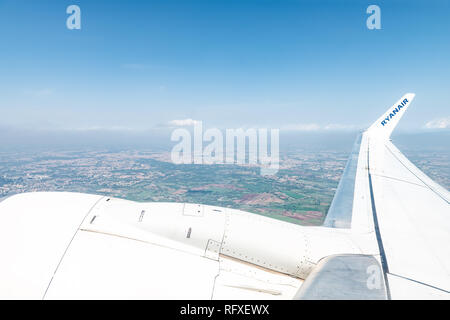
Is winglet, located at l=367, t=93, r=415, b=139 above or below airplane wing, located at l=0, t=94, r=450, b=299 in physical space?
above

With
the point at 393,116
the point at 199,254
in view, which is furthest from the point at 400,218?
the point at 393,116

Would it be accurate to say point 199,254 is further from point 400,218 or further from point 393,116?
point 393,116

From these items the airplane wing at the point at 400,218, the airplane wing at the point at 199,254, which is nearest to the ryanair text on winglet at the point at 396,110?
the airplane wing at the point at 400,218

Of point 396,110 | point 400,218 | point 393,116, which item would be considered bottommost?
point 400,218

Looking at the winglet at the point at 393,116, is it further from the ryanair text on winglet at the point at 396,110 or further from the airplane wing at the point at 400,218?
the airplane wing at the point at 400,218

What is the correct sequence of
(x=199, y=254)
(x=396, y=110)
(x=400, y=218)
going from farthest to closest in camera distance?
(x=396, y=110) < (x=400, y=218) < (x=199, y=254)

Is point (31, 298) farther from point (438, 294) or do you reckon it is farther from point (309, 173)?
point (309, 173)

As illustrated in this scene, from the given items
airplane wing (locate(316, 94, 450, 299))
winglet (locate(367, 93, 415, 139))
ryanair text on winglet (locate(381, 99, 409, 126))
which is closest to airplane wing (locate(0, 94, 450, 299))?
airplane wing (locate(316, 94, 450, 299))

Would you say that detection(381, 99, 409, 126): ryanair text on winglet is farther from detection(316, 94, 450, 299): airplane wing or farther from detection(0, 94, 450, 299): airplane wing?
detection(0, 94, 450, 299): airplane wing
